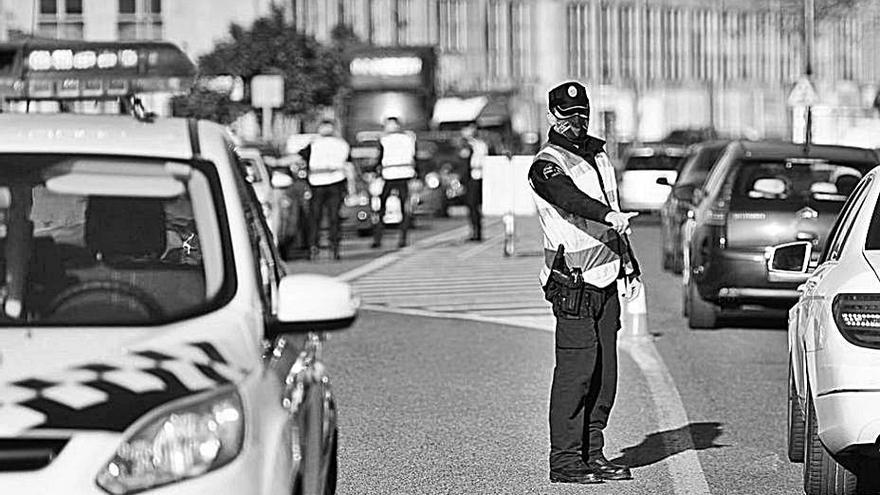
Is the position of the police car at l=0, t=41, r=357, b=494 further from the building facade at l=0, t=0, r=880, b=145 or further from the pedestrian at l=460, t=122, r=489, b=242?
the building facade at l=0, t=0, r=880, b=145

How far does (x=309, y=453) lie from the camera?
621cm

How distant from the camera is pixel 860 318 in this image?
7.90 metres

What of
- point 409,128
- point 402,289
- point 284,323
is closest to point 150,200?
point 284,323

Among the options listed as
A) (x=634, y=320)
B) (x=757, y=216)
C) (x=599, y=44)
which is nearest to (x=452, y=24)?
(x=599, y=44)

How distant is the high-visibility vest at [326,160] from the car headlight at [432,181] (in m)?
12.4

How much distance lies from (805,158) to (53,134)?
11000mm

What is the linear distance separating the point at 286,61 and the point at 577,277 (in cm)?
5555

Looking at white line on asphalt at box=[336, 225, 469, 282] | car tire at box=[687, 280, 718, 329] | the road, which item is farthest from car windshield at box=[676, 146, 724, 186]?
car tire at box=[687, 280, 718, 329]

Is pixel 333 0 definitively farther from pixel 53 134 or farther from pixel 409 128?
pixel 53 134

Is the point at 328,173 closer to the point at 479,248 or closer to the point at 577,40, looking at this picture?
the point at 479,248

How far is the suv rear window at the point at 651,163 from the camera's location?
38.5 meters

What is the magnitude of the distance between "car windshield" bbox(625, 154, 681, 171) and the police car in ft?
104

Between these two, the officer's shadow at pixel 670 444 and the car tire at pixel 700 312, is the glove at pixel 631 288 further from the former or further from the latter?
the car tire at pixel 700 312

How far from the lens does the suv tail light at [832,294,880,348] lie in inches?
309
